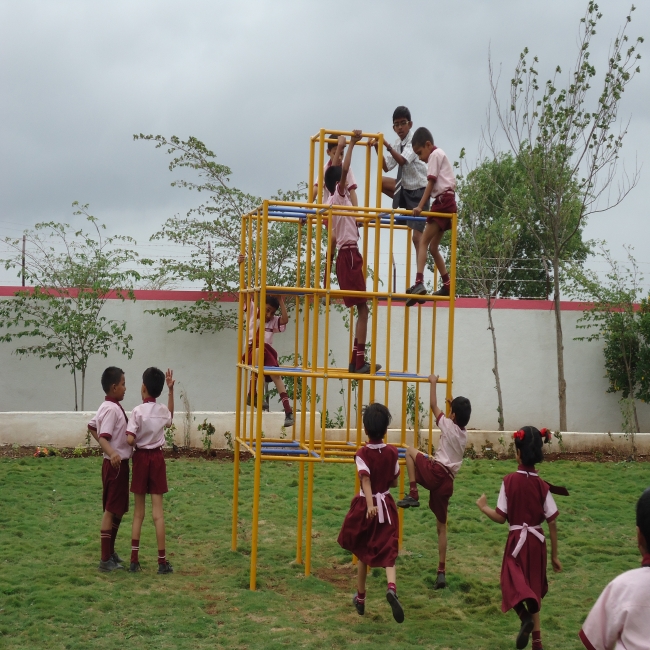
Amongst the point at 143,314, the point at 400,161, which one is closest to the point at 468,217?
the point at 143,314

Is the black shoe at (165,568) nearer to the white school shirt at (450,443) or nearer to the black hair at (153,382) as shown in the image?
the black hair at (153,382)

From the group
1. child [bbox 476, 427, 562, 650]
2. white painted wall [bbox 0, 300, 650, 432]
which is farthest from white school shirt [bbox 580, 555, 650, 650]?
white painted wall [bbox 0, 300, 650, 432]

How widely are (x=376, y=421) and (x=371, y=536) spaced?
2.49 feet

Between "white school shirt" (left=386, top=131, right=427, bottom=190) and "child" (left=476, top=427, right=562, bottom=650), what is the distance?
8.59 ft

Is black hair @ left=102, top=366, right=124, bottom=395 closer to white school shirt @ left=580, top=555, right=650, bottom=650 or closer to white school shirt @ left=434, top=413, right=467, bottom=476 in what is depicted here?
white school shirt @ left=434, top=413, right=467, bottom=476

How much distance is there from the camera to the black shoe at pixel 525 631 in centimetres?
495

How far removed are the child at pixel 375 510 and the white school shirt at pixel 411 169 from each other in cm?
221

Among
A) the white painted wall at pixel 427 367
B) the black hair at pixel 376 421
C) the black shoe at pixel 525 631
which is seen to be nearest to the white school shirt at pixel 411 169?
the black hair at pixel 376 421

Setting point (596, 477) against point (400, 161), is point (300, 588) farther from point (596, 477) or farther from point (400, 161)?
point (596, 477)

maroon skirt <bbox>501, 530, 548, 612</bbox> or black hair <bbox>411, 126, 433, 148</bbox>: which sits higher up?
black hair <bbox>411, 126, 433, 148</bbox>

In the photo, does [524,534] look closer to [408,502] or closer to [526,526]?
[526,526]

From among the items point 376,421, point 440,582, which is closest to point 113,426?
point 376,421

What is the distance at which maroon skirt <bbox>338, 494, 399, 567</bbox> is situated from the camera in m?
5.54

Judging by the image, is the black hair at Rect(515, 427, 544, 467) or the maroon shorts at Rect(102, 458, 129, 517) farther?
the maroon shorts at Rect(102, 458, 129, 517)
